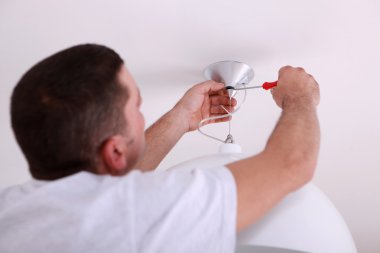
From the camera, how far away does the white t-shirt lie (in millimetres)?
618

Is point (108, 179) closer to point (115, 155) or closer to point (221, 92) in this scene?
point (115, 155)

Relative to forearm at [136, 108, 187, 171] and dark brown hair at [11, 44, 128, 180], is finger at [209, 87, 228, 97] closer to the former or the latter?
forearm at [136, 108, 187, 171]

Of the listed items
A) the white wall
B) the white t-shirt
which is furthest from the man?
the white wall

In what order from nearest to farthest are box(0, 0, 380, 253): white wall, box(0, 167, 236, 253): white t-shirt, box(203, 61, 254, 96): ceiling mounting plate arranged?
box(0, 167, 236, 253): white t-shirt < box(0, 0, 380, 253): white wall < box(203, 61, 254, 96): ceiling mounting plate

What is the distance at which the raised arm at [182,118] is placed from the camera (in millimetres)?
1020

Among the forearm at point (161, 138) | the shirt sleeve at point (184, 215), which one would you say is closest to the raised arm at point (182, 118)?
the forearm at point (161, 138)

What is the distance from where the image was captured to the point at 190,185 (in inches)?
25.4

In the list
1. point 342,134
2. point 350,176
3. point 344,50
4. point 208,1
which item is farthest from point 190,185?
point 350,176

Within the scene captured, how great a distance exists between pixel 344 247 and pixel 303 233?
0.10 metres

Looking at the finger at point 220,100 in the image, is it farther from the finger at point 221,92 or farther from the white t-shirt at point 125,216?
the white t-shirt at point 125,216

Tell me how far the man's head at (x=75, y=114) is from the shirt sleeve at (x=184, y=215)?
108 mm

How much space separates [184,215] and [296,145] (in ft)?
0.74

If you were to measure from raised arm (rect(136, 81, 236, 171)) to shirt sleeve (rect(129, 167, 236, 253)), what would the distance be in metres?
0.37

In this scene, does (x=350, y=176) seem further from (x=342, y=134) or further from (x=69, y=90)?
(x=69, y=90)
